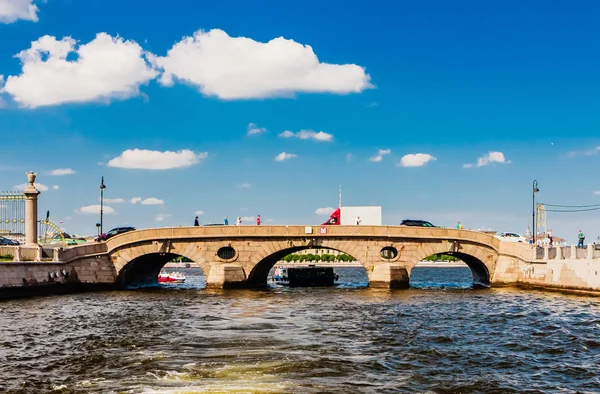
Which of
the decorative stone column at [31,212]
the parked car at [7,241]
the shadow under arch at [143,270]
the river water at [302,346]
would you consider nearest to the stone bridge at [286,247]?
the shadow under arch at [143,270]

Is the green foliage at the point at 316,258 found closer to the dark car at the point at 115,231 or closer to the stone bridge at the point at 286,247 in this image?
the dark car at the point at 115,231

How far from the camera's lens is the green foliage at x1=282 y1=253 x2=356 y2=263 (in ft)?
601

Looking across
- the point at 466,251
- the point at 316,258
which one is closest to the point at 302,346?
the point at 466,251

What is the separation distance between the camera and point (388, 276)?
164 ft

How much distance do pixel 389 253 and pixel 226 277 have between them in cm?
1296

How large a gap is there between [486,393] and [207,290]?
3590cm

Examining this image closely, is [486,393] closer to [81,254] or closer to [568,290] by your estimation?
[568,290]

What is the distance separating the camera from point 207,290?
50.7m

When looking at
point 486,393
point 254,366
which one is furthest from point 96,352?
point 486,393

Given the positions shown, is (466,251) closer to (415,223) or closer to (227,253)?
(415,223)

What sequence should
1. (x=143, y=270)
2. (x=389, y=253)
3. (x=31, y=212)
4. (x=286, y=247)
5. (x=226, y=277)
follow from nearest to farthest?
1. (x=31, y=212)
2. (x=226, y=277)
3. (x=286, y=247)
4. (x=389, y=253)
5. (x=143, y=270)

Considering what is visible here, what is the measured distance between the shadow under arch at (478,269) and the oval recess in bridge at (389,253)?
167 inches

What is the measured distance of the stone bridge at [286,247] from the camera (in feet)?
165

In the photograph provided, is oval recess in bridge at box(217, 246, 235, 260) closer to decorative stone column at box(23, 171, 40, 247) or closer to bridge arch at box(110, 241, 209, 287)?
bridge arch at box(110, 241, 209, 287)
